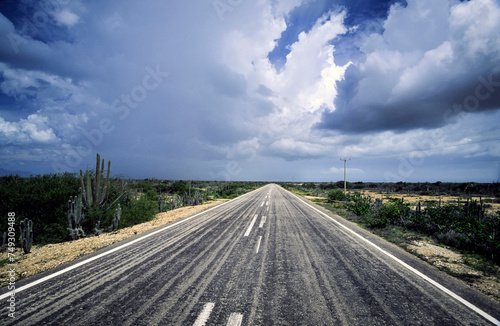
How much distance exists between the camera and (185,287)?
11.9 feet

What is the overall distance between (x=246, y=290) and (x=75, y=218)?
785 centimetres

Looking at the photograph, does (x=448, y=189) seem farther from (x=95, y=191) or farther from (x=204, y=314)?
(x=95, y=191)

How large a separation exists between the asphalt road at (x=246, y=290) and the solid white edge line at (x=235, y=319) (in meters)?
0.01

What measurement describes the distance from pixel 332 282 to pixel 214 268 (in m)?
2.49

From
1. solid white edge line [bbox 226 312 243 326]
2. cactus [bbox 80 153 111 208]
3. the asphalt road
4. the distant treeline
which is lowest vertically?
the distant treeline

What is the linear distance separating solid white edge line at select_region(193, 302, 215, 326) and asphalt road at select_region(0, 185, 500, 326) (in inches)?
0.6

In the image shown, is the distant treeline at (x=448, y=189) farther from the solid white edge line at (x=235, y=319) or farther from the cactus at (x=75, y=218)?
the cactus at (x=75, y=218)

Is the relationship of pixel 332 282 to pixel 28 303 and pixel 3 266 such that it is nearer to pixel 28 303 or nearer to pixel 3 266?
pixel 28 303

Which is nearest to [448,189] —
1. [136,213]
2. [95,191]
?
[136,213]

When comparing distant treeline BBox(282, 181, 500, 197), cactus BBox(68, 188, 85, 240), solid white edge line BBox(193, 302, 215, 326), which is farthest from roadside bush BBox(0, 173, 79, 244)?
distant treeline BBox(282, 181, 500, 197)

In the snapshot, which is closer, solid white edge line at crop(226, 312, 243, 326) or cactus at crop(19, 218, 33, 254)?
solid white edge line at crop(226, 312, 243, 326)

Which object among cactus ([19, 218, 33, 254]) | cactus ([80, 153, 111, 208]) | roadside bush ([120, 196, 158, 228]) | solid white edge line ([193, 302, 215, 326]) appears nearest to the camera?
solid white edge line ([193, 302, 215, 326])

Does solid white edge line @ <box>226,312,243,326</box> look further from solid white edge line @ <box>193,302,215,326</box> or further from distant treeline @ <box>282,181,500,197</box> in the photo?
distant treeline @ <box>282,181,500,197</box>

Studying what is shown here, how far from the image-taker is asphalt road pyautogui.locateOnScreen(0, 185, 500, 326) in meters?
2.91
